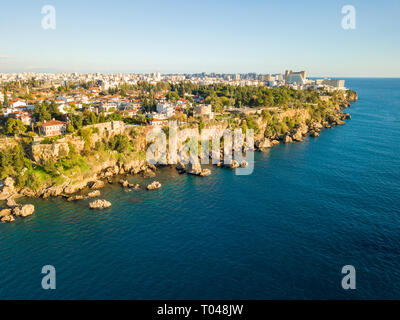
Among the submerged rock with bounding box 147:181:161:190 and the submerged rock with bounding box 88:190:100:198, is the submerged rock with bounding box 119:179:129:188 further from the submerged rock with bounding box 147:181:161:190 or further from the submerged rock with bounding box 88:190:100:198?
the submerged rock with bounding box 88:190:100:198

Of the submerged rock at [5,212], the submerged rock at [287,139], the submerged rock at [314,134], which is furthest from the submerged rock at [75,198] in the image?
the submerged rock at [314,134]

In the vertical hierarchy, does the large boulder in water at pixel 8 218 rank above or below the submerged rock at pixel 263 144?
below

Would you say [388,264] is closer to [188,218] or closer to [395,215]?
[395,215]

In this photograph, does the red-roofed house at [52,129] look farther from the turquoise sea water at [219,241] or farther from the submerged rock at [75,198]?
the submerged rock at [75,198]

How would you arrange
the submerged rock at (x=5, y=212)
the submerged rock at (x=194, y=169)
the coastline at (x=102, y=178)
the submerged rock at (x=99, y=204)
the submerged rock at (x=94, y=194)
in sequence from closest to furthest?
the submerged rock at (x=5, y=212) < the submerged rock at (x=99, y=204) < the coastline at (x=102, y=178) < the submerged rock at (x=94, y=194) < the submerged rock at (x=194, y=169)

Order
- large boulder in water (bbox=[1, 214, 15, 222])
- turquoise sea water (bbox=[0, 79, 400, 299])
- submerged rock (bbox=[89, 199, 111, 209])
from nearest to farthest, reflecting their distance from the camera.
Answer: turquoise sea water (bbox=[0, 79, 400, 299])
large boulder in water (bbox=[1, 214, 15, 222])
submerged rock (bbox=[89, 199, 111, 209])

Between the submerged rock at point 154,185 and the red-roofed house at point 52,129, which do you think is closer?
the submerged rock at point 154,185

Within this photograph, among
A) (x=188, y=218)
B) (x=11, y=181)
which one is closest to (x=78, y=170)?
(x=11, y=181)

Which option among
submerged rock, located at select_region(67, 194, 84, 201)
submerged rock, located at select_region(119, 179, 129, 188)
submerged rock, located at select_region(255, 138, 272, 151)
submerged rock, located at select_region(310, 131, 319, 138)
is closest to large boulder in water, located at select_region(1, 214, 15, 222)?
submerged rock, located at select_region(67, 194, 84, 201)
